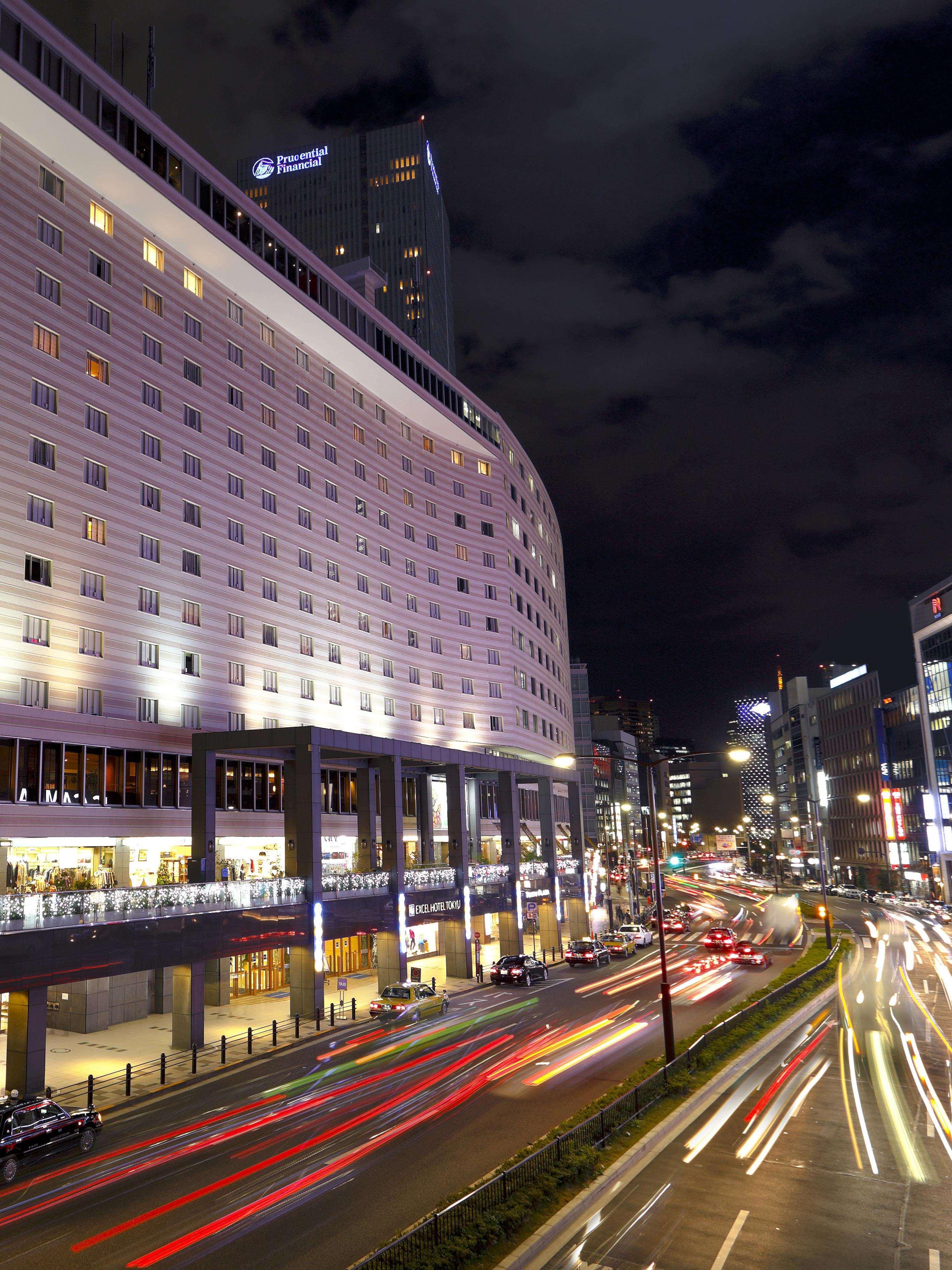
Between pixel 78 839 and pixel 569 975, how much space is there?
29.5m

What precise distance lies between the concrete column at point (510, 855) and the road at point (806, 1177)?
30375 mm

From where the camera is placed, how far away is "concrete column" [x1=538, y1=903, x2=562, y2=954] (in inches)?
2657

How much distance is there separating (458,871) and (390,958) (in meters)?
8.62

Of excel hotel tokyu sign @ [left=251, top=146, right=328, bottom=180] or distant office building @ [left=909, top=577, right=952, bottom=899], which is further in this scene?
excel hotel tokyu sign @ [left=251, top=146, right=328, bottom=180]

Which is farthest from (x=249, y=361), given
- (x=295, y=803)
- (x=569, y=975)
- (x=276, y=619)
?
(x=569, y=975)

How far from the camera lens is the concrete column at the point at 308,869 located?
40.6 m

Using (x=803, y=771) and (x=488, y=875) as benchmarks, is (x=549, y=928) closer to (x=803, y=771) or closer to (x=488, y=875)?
(x=488, y=875)

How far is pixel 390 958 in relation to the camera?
156 feet

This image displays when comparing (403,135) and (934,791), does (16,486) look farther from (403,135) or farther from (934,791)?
(403,135)

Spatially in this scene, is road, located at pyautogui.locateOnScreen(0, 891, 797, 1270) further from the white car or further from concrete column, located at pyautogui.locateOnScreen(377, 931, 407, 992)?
the white car

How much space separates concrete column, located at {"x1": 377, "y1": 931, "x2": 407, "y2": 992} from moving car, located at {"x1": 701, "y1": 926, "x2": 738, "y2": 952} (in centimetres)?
2549

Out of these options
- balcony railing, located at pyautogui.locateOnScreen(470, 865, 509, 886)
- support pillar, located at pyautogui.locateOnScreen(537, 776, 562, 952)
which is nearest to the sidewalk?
balcony railing, located at pyautogui.locateOnScreen(470, 865, 509, 886)

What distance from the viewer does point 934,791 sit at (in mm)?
112812

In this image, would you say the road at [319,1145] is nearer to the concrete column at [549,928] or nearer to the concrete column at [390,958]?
the concrete column at [390,958]
